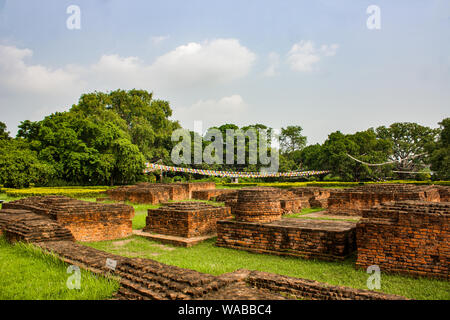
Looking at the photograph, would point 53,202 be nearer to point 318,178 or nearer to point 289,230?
point 289,230

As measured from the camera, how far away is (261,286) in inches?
149

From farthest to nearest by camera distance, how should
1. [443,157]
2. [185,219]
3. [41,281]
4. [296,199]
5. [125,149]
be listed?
[125,149] → [443,157] → [296,199] → [185,219] → [41,281]

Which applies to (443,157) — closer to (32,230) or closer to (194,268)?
(194,268)

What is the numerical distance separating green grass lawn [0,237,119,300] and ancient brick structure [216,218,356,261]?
326 cm

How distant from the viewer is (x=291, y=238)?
241 inches

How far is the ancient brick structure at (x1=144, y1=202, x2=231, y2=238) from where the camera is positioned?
7.63 m

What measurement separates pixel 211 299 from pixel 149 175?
27448 mm

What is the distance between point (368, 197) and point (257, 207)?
5.96 metres

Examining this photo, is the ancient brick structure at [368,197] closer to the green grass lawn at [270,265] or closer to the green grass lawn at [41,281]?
the green grass lawn at [270,265]

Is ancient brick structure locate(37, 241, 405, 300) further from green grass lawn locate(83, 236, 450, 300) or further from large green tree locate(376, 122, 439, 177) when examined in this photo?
large green tree locate(376, 122, 439, 177)

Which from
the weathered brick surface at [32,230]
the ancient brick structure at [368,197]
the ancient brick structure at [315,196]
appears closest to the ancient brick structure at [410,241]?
the weathered brick surface at [32,230]

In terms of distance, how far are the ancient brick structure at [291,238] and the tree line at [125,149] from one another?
1531cm

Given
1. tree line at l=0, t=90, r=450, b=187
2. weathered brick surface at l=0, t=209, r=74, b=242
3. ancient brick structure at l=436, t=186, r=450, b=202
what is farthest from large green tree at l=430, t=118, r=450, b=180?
weathered brick surface at l=0, t=209, r=74, b=242

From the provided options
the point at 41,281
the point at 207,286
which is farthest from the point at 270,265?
the point at 41,281
